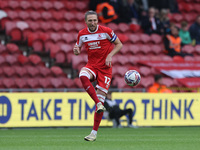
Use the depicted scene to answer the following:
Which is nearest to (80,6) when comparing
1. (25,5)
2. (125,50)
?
(25,5)

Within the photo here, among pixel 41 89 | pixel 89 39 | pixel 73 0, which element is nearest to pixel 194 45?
pixel 73 0

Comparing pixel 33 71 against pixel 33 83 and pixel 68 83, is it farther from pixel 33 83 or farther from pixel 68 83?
pixel 68 83

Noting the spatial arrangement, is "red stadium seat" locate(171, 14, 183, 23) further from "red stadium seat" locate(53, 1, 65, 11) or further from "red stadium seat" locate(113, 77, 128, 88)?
"red stadium seat" locate(113, 77, 128, 88)

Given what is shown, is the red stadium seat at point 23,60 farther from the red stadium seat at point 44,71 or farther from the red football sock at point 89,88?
the red football sock at point 89,88

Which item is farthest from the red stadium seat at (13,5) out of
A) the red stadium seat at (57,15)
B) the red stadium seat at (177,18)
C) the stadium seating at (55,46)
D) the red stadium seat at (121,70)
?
the red stadium seat at (177,18)

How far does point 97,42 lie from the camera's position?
796cm

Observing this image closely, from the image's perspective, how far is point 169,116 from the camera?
12688 millimetres

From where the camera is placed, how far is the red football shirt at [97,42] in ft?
26.1

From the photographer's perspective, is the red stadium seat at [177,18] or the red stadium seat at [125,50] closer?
the red stadium seat at [125,50]

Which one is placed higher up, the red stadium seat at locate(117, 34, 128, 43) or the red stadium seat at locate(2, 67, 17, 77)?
the red stadium seat at locate(117, 34, 128, 43)

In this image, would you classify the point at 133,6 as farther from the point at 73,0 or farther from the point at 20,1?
the point at 20,1

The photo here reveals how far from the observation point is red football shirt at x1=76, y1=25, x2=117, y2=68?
313 inches

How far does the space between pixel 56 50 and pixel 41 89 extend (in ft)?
8.55

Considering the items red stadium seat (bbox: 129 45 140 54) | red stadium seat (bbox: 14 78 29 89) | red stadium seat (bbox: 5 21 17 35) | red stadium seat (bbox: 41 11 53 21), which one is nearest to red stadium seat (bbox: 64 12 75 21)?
red stadium seat (bbox: 41 11 53 21)
